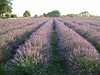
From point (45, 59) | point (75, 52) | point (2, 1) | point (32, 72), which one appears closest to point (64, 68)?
point (75, 52)

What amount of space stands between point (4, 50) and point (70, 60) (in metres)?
2.25

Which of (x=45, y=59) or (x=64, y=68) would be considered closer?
(x=45, y=59)

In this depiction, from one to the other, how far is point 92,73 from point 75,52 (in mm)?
1095

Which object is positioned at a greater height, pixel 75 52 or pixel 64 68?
pixel 75 52

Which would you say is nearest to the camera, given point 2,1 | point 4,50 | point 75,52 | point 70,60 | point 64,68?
point 70,60

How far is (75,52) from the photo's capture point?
6.41 meters

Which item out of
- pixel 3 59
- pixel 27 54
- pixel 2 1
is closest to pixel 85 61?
pixel 27 54

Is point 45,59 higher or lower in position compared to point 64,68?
higher

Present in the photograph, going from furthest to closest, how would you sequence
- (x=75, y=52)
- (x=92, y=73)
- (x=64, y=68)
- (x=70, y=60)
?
(x=64, y=68)
(x=75, y=52)
(x=70, y=60)
(x=92, y=73)

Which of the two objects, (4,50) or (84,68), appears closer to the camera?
(84,68)

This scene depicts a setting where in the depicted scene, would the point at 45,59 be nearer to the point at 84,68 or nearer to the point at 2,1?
the point at 84,68

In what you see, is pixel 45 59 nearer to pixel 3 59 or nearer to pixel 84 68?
pixel 84 68

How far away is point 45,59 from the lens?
5.91m

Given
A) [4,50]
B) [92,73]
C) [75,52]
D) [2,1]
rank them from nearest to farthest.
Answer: [92,73], [75,52], [4,50], [2,1]
